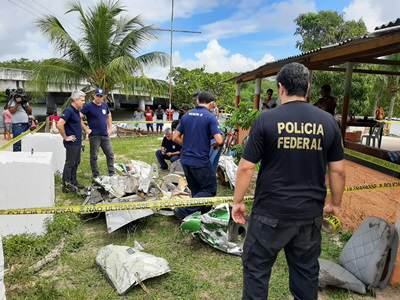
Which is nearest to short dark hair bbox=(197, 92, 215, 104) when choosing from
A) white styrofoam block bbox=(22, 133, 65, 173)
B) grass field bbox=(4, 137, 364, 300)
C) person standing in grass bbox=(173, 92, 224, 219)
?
person standing in grass bbox=(173, 92, 224, 219)

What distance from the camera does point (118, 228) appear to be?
4113mm

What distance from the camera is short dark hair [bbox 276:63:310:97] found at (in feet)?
7.20

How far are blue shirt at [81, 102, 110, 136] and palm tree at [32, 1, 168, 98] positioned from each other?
8.37 m

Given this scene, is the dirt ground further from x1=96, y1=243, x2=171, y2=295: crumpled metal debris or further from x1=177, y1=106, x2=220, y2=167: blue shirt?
x1=96, y1=243, x2=171, y2=295: crumpled metal debris

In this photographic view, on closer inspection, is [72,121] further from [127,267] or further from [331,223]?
[331,223]

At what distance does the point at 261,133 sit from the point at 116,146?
33.2 feet


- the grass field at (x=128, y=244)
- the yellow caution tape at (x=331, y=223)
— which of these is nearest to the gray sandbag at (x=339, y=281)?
the grass field at (x=128, y=244)

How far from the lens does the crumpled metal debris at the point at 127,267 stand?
302cm

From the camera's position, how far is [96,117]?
605 centimetres

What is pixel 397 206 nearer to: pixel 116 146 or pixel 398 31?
pixel 398 31

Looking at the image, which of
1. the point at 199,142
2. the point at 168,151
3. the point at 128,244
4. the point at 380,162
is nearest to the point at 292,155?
the point at 199,142

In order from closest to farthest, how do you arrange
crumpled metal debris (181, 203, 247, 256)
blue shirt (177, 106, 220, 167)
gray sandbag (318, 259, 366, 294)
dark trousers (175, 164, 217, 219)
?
1. gray sandbag (318, 259, 366, 294)
2. crumpled metal debris (181, 203, 247, 256)
3. blue shirt (177, 106, 220, 167)
4. dark trousers (175, 164, 217, 219)

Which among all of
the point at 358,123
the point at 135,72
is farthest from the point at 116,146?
the point at 358,123

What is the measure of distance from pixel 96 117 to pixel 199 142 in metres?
2.55
